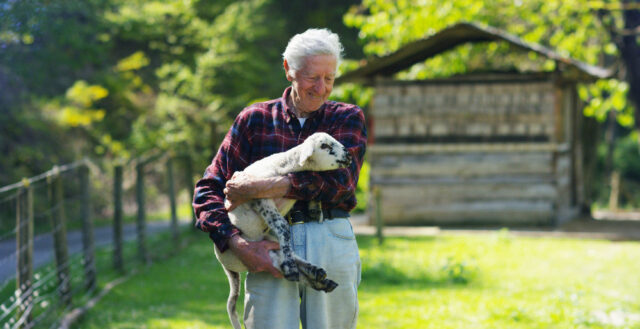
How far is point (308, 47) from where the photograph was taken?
356 cm

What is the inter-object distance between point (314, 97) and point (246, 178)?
21.3 inches

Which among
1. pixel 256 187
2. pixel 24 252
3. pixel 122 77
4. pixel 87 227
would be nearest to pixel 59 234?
pixel 87 227

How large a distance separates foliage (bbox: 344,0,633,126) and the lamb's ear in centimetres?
1250

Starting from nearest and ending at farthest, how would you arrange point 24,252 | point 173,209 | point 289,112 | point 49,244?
point 289,112 < point 24,252 < point 173,209 < point 49,244

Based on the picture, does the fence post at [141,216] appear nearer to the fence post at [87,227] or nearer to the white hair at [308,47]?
the fence post at [87,227]

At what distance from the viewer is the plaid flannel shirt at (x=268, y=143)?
3611 millimetres

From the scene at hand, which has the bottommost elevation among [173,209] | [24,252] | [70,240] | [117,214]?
[70,240]

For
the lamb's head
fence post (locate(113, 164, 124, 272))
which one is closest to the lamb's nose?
the lamb's head

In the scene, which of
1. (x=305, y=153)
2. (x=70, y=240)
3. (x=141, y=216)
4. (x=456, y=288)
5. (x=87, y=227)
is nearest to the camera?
(x=305, y=153)

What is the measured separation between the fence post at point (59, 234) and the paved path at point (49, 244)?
5.44ft

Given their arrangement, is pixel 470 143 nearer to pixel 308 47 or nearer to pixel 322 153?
pixel 308 47

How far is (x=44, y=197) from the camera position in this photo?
16.0 m

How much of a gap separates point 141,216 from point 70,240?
15.4 feet

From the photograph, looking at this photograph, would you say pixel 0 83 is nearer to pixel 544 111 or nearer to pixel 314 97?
pixel 544 111
